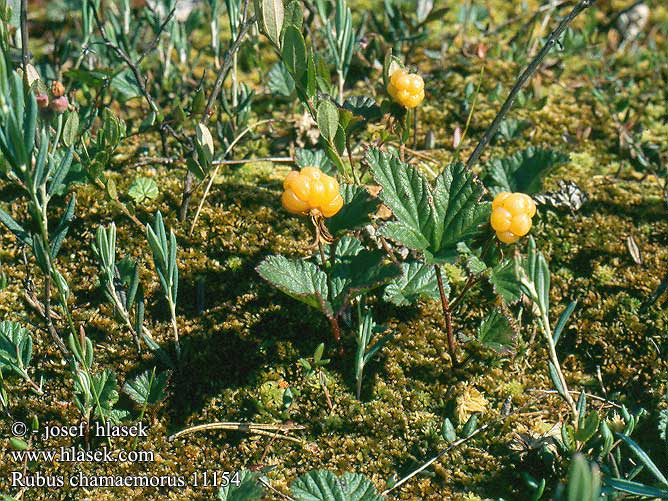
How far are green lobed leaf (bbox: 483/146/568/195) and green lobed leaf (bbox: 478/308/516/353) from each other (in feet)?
1.78

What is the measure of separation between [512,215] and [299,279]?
0.60 metres

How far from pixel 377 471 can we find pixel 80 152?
1424 millimetres

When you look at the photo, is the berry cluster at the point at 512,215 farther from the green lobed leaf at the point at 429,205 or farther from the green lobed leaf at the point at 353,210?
the green lobed leaf at the point at 353,210

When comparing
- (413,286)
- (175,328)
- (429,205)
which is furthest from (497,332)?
(175,328)

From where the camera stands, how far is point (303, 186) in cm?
186

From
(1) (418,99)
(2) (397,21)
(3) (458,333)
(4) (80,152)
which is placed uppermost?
(2) (397,21)

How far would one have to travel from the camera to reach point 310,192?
6.11ft

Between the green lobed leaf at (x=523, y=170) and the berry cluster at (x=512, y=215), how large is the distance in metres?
0.54

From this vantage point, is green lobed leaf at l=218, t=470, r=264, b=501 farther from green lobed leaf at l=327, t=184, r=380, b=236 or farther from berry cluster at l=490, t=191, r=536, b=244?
berry cluster at l=490, t=191, r=536, b=244

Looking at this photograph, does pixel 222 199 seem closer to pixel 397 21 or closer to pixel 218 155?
pixel 218 155

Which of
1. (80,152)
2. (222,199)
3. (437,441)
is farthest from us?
(222,199)

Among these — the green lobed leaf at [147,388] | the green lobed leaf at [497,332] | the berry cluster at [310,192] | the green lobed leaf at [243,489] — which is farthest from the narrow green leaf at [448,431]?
the green lobed leaf at [147,388]

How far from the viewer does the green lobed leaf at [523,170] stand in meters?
2.45

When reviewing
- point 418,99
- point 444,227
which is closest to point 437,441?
point 444,227
